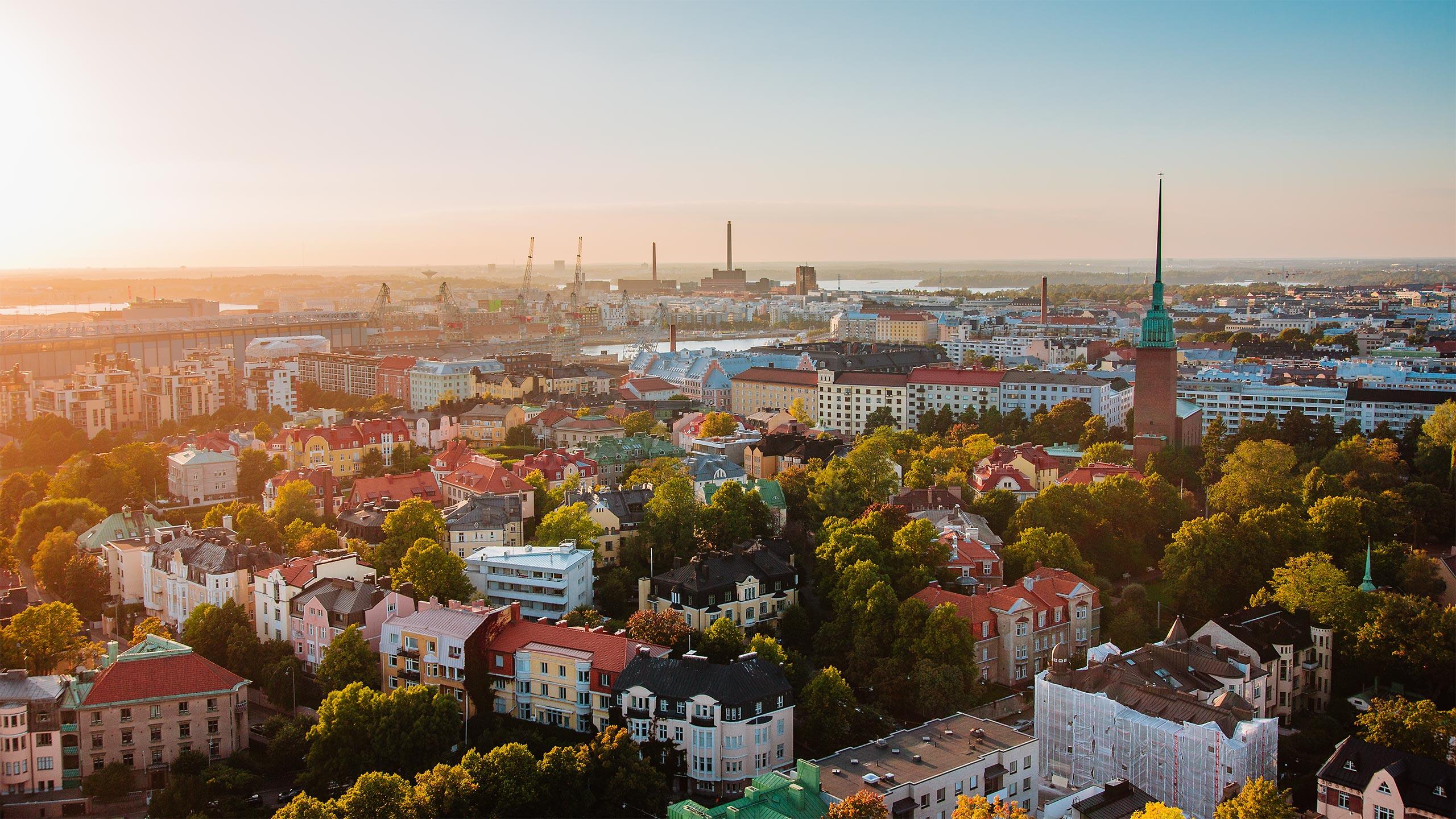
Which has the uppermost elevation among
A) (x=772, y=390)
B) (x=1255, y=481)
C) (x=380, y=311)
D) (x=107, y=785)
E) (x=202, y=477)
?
(x=380, y=311)

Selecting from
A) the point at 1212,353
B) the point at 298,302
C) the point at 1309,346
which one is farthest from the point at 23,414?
the point at 298,302

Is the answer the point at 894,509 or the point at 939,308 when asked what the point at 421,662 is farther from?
the point at 939,308

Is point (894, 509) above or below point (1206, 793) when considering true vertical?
above

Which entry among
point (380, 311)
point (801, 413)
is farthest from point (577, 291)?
point (801, 413)

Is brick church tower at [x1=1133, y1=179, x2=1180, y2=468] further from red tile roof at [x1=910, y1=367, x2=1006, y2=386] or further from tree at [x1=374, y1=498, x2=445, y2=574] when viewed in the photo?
tree at [x1=374, y1=498, x2=445, y2=574]

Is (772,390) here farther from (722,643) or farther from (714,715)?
(714,715)
